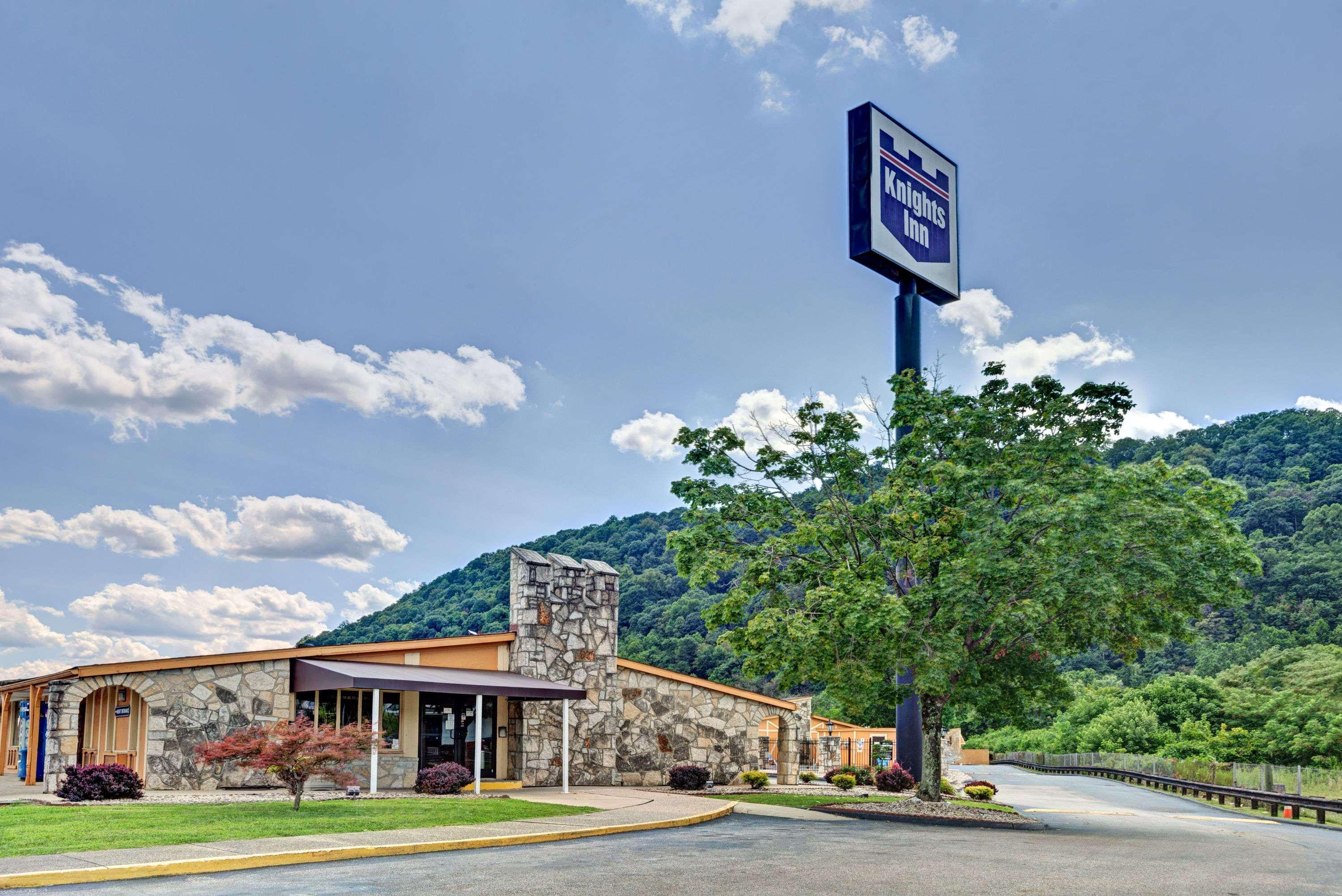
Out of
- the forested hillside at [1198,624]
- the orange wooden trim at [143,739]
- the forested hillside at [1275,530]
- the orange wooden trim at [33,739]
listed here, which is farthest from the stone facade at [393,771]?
the forested hillside at [1275,530]

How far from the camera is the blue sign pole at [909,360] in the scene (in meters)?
29.0

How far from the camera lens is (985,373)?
24438mm

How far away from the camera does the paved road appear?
10.7 m

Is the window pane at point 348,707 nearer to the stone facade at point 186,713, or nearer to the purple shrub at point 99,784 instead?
the stone facade at point 186,713

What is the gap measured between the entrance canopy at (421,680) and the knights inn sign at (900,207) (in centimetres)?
1412

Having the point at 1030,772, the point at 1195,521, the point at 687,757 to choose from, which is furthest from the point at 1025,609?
the point at 1030,772

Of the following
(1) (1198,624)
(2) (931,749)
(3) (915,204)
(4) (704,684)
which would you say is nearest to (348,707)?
(4) (704,684)

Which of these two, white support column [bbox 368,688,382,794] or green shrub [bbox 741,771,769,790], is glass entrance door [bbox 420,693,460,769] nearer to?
white support column [bbox 368,688,382,794]

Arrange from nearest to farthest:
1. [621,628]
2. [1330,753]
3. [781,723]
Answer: [781,723] → [1330,753] → [621,628]

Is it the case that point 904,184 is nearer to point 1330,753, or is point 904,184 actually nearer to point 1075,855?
point 1075,855

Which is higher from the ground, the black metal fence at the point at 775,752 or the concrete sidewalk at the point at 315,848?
the concrete sidewalk at the point at 315,848

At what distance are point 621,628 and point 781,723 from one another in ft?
140

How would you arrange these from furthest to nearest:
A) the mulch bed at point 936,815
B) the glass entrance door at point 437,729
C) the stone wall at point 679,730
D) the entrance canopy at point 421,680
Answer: the stone wall at point 679,730
the glass entrance door at point 437,729
the entrance canopy at point 421,680
the mulch bed at point 936,815

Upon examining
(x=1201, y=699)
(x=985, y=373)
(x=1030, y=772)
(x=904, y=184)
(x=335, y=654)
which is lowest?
(x=1030, y=772)
